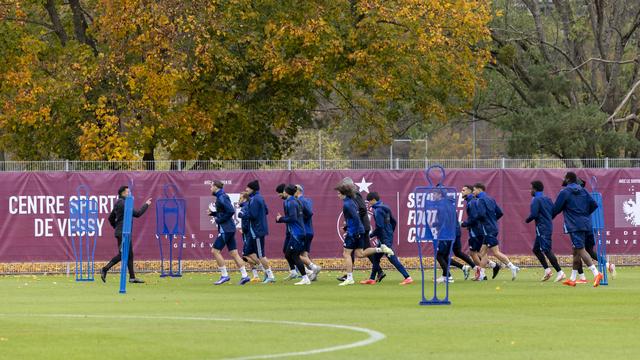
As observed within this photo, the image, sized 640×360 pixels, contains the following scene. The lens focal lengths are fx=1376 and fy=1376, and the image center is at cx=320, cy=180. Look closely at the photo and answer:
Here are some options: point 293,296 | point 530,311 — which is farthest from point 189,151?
point 530,311

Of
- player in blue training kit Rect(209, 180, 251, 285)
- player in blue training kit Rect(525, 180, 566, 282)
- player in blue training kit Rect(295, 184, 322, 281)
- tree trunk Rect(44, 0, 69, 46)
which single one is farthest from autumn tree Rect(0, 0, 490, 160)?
player in blue training kit Rect(525, 180, 566, 282)

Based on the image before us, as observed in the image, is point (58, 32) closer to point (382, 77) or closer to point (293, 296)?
point (382, 77)

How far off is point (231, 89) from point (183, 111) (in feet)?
8.58

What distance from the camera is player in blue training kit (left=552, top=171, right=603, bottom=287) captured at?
79.4 feet

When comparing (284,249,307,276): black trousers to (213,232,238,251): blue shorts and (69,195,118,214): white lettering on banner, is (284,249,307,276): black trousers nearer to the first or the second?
(213,232,238,251): blue shorts

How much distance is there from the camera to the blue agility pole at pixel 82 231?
94.8ft

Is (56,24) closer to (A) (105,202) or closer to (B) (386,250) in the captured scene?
(A) (105,202)

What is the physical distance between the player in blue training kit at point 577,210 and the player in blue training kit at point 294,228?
4.91m

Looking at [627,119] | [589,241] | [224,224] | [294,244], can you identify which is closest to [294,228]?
[294,244]

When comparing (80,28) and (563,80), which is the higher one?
(80,28)

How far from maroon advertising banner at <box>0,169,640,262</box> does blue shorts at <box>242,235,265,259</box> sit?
15.7 ft

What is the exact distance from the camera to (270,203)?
31594 millimetres

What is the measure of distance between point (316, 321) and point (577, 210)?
9114 mm

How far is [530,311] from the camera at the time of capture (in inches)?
715
